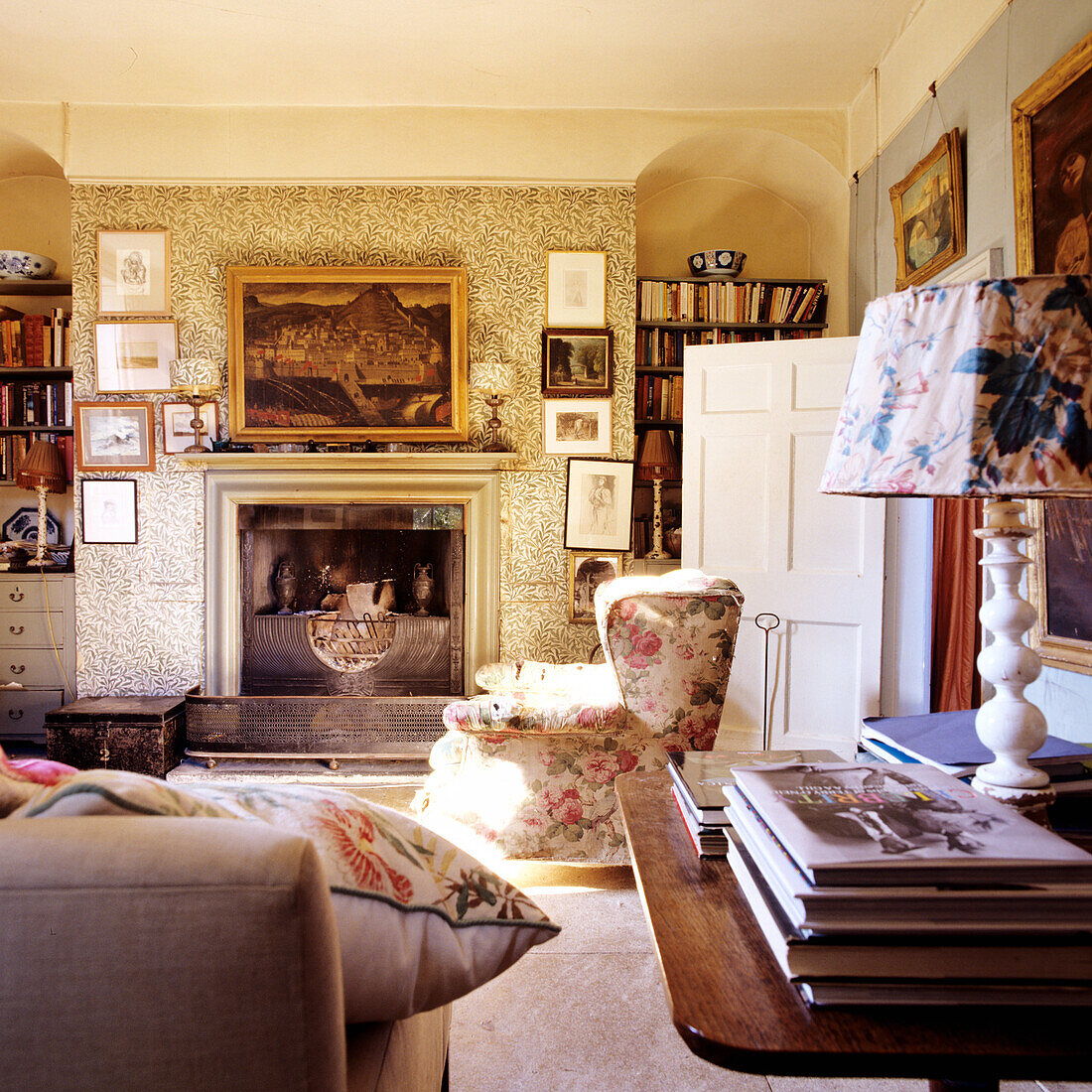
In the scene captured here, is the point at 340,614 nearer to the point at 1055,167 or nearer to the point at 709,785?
the point at 709,785

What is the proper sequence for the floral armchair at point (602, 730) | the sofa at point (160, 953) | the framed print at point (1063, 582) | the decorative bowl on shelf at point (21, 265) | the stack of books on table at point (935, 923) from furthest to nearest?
the decorative bowl on shelf at point (21, 265) → the floral armchair at point (602, 730) → the framed print at point (1063, 582) → the stack of books on table at point (935, 923) → the sofa at point (160, 953)

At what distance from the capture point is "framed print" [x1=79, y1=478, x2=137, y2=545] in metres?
3.76

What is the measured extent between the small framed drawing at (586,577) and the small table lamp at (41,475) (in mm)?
2717

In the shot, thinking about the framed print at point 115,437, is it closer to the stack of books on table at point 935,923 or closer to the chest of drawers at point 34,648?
the chest of drawers at point 34,648

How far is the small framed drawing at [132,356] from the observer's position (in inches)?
147

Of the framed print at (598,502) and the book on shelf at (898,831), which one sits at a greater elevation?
the framed print at (598,502)

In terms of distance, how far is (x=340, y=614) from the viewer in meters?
3.88

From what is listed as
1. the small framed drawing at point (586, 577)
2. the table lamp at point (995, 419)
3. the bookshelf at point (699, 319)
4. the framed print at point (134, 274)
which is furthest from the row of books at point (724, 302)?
the table lamp at point (995, 419)

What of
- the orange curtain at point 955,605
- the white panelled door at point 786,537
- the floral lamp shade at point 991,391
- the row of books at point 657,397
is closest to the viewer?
the floral lamp shade at point 991,391

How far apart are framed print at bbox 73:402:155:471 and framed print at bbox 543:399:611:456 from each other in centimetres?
205

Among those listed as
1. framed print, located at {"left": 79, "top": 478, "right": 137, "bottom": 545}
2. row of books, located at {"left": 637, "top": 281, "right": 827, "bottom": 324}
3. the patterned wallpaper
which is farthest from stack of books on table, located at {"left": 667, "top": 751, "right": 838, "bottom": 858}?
framed print, located at {"left": 79, "top": 478, "right": 137, "bottom": 545}

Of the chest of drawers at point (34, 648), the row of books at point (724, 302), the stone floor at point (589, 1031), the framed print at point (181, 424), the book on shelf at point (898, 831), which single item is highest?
the row of books at point (724, 302)

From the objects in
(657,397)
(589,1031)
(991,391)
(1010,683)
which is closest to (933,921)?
(1010,683)

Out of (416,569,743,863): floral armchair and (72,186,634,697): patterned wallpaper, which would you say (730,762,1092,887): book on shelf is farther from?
(72,186,634,697): patterned wallpaper
